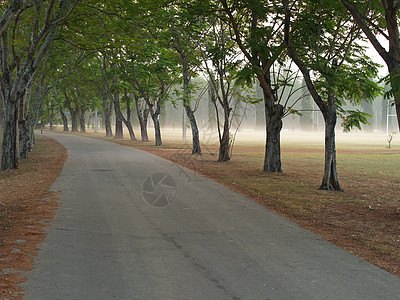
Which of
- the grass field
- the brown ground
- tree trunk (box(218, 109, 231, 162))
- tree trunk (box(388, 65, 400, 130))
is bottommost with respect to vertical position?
the grass field

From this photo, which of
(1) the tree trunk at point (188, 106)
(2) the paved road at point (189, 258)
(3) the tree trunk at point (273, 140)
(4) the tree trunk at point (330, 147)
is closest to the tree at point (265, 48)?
(3) the tree trunk at point (273, 140)

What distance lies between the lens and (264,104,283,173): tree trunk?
635 inches

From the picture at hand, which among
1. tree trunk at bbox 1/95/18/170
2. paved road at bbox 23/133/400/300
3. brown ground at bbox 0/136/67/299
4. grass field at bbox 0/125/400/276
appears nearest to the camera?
paved road at bbox 23/133/400/300

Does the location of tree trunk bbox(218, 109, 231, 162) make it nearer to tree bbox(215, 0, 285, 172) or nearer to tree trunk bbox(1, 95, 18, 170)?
tree bbox(215, 0, 285, 172)

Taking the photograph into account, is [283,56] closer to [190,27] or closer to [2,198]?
[190,27]

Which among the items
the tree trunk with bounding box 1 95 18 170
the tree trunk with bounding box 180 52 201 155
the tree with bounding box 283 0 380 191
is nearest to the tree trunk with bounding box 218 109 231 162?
the tree trunk with bounding box 180 52 201 155

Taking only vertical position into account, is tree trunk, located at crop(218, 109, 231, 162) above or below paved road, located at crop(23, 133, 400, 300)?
above

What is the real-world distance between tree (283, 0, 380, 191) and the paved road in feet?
14.7

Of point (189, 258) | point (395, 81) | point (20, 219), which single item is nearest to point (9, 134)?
point (20, 219)

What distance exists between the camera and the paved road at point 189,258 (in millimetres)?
4301

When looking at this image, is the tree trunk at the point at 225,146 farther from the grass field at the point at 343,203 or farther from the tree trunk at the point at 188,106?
the tree trunk at the point at 188,106

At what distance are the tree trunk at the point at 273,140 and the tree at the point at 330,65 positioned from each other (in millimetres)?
2756

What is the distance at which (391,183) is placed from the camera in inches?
570

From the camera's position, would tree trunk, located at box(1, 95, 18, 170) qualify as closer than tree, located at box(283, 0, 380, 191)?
No
